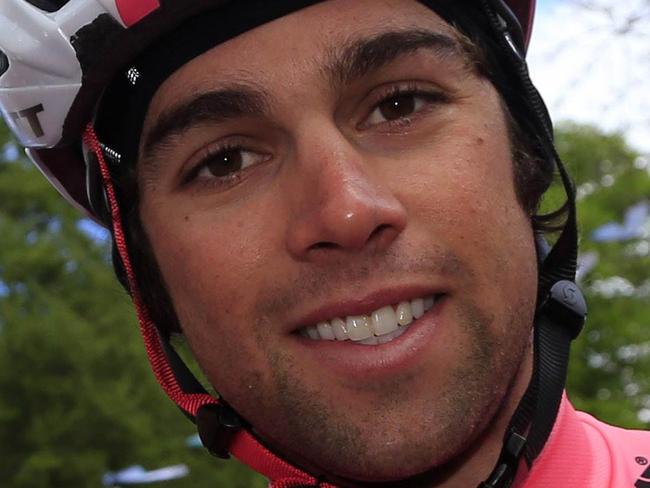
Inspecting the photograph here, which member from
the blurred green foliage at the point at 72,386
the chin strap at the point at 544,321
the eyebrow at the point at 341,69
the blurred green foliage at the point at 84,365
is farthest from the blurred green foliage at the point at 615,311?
the eyebrow at the point at 341,69

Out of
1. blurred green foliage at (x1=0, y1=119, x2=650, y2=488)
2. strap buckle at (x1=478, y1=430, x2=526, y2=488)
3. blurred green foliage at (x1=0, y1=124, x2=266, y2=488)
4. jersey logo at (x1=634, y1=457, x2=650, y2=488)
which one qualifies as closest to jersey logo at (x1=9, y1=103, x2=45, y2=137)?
strap buckle at (x1=478, y1=430, x2=526, y2=488)

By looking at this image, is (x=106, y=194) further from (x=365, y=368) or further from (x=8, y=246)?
(x=8, y=246)

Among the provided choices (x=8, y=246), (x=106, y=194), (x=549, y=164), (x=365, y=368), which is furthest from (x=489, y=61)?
(x=8, y=246)

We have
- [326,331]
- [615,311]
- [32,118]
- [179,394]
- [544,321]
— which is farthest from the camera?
[615,311]

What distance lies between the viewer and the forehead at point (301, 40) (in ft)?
8.20

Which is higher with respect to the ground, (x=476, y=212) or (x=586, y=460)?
(x=476, y=212)

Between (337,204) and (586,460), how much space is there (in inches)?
38.0

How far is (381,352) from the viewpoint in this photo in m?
2.33

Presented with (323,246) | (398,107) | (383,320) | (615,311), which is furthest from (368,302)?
(615,311)

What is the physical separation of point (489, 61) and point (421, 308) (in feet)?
2.78

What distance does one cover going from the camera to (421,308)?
237 centimetres

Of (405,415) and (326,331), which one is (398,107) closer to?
(326,331)

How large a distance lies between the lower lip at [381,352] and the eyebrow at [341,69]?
0.62 m

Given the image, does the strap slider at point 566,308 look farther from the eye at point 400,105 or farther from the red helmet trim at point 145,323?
the red helmet trim at point 145,323
